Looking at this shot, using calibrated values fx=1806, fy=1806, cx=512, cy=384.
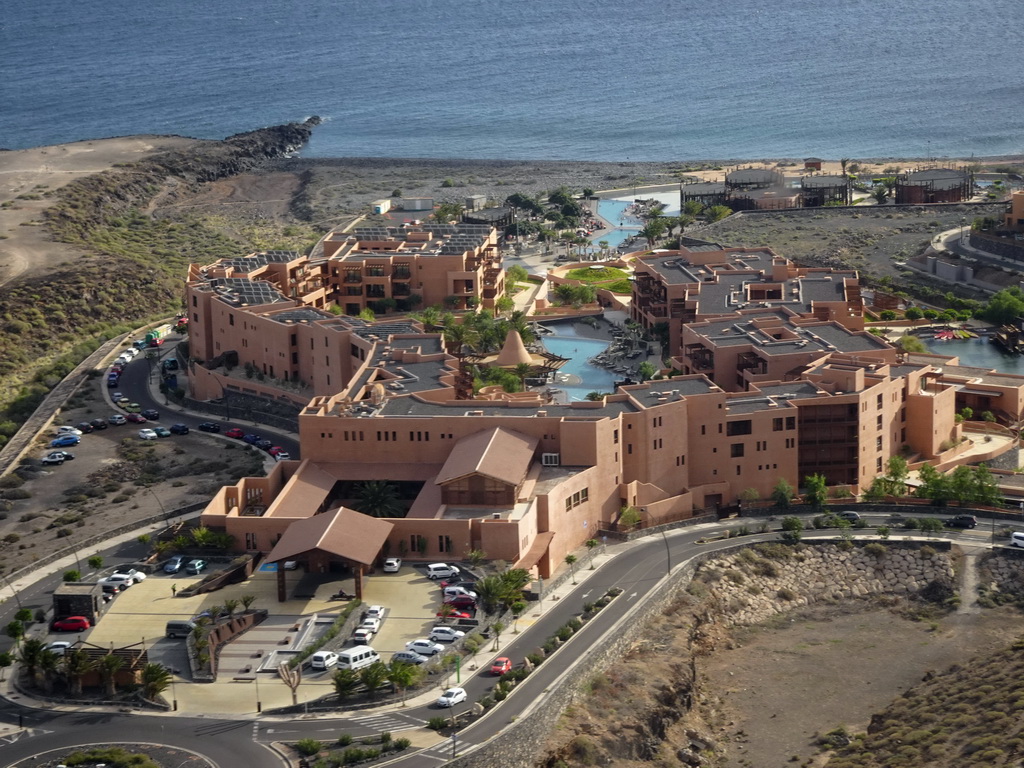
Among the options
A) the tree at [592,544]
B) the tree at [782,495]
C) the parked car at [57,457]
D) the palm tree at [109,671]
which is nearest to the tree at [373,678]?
the palm tree at [109,671]

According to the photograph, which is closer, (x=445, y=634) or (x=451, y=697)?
(x=451, y=697)

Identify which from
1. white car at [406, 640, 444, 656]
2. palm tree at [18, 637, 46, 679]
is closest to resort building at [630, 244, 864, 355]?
white car at [406, 640, 444, 656]

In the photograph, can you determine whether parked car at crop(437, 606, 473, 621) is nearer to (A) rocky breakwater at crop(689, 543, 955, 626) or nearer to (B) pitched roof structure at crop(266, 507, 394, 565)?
(B) pitched roof structure at crop(266, 507, 394, 565)

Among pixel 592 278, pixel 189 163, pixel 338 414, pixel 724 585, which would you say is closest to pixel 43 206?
pixel 189 163

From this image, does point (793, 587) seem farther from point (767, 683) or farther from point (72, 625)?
point (72, 625)

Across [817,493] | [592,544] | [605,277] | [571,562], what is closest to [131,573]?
[571,562]

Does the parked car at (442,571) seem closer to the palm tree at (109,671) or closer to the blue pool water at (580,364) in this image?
the palm tree at (109,671)
